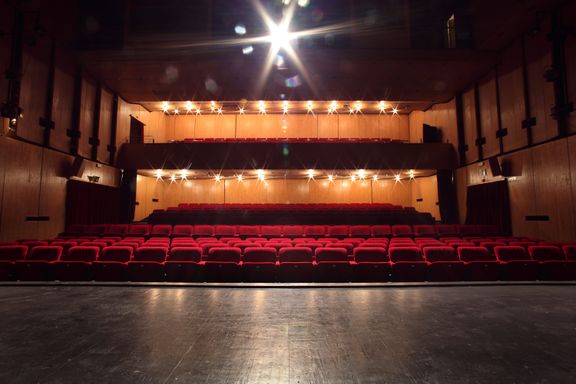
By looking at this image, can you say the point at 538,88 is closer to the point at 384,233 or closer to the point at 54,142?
the point at 384,233

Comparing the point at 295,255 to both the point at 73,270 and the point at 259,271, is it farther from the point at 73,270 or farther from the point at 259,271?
the point at 73,270

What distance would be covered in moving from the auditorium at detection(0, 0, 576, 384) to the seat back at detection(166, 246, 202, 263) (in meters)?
0.05

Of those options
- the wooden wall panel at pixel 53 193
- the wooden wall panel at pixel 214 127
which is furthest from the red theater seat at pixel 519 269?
the wooden wall panel at pixel 214 127

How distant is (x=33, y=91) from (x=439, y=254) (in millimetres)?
10487

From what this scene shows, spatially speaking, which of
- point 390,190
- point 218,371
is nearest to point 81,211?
point 218,371

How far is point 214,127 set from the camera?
16375 mm

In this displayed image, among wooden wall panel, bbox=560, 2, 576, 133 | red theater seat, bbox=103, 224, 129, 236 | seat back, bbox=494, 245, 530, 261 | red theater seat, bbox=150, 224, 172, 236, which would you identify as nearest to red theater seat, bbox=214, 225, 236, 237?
red theater seat, bbox=150, 224, 172, 236

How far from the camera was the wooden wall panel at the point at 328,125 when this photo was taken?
647 inches

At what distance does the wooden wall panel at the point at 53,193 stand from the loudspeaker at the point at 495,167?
13.1 metres

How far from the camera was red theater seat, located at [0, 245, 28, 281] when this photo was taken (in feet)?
14.9

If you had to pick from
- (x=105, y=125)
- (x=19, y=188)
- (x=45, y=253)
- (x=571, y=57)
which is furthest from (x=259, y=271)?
(x=105, y=125)

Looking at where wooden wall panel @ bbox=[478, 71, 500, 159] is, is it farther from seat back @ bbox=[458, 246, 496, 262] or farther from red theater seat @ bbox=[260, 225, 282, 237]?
red theater seat @ bbox=[260, 225, 282, 237]

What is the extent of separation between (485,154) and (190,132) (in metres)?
13.6

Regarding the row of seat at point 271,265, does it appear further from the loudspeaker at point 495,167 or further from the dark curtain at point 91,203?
the dark curtain at point 91,203
